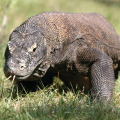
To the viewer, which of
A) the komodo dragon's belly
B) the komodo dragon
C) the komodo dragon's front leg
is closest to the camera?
the komodo dragon

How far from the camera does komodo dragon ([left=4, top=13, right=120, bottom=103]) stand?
2822 millimetres

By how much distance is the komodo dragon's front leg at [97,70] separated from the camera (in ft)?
10.2

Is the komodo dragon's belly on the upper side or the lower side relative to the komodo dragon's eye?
lower

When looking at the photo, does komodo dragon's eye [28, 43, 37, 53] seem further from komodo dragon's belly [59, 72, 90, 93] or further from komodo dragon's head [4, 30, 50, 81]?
komodo dragon's belly [59, 72, 90, 93]

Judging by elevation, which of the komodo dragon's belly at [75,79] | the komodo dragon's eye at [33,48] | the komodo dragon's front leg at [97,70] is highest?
the komodo dragon's eye at [33,48]

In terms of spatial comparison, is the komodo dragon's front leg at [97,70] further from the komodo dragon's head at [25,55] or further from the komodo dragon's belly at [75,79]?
the komodo dragon's head at [25,55]

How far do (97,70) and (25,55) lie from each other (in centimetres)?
108

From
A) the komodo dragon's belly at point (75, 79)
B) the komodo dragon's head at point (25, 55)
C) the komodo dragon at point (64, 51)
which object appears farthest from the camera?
the komodo dragon's belly at point (75, 79)

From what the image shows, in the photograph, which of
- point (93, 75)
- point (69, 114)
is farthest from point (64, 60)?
point (69, 114)

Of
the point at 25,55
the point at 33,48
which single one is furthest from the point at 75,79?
the point at 25,55

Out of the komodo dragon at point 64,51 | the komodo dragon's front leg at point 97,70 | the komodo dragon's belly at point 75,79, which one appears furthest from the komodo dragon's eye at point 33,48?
the komodo dragon's belly at point 75,79

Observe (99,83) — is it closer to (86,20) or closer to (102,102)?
(102,102)

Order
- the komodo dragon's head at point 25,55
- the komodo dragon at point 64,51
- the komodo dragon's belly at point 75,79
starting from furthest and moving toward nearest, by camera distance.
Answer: the komodo dragon's belly at point 75,79
the komodo dragon at point 64,51
the komodo dragon's head at point 25,55

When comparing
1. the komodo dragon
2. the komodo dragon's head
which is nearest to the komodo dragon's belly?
the komodo dragon
